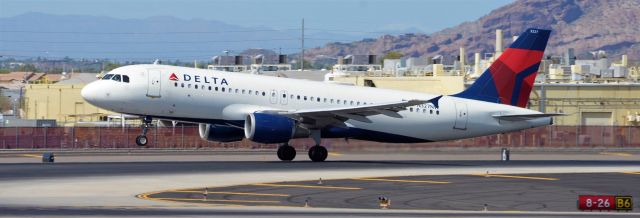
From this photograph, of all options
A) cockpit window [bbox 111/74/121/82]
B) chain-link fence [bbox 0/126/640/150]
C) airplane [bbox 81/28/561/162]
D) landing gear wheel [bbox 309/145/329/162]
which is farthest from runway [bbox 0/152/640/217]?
chain-link fence [bbox 0/126/640/150]

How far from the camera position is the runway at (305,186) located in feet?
116

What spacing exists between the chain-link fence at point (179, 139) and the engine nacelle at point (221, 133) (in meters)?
19.5

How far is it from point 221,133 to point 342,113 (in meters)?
5.79

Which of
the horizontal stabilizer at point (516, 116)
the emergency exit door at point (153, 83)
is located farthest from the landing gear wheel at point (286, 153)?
the horizontal stabilizer at point (516, 116)

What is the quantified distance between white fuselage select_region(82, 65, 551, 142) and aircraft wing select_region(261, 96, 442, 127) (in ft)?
3.53

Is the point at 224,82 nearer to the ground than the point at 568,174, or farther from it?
farther from it

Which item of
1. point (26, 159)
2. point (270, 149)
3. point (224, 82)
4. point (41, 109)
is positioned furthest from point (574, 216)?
point (41, 109)

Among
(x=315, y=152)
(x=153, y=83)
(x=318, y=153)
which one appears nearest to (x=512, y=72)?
(x=318, y=153)

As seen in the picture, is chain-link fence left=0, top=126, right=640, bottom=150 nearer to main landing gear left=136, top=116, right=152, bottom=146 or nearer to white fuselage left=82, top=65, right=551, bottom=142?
white fuselage left=82, top=65, right=551, bottom=142

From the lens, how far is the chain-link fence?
81.0 m

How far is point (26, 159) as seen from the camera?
61.5 meters

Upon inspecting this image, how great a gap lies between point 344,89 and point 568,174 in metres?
12.7

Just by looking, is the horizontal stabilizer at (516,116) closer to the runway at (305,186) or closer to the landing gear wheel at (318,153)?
the runway at (305,186)

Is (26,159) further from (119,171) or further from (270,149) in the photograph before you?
(270,149)
